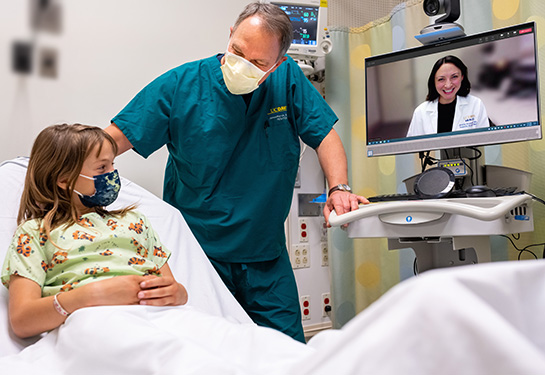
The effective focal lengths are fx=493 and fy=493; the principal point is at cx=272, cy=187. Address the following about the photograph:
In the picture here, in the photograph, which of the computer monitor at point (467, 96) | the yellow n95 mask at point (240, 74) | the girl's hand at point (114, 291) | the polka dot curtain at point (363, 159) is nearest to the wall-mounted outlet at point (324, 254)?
the polka dot curtain at point (363, 159)

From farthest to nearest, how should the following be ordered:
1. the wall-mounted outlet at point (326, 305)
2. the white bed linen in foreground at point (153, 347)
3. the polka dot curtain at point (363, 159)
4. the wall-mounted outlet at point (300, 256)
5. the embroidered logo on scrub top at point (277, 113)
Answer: the wall-mounted outlet at point (326, 305), the wall-mounted outlet at point (300, 256), the polka dot curtain at point (363, 159), the embroidered logo on scrub top at point (277, 113), the white bed linen in foreground at point (153, 347)

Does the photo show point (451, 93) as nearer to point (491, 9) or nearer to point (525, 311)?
point (491, 9)

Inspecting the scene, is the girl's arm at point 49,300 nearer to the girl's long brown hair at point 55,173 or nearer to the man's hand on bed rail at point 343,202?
the girl's long brown hair at point 55,173

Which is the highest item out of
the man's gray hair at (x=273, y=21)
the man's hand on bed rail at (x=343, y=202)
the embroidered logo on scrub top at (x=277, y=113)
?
the man's gray hair at (x=273, y=21)

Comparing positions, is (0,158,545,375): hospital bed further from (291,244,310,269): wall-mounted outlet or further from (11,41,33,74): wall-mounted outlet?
(291,244,310,269): wall-mounted outlet

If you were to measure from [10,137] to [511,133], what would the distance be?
72.8 inches

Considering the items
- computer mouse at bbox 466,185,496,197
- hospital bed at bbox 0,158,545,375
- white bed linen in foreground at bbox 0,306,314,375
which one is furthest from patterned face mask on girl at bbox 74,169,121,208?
computer mouse at bbox 466,185,496,197

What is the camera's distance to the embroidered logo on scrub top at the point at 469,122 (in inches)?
71.0

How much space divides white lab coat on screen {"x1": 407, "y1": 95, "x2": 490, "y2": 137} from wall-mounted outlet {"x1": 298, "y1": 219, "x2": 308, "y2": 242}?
0.98 m

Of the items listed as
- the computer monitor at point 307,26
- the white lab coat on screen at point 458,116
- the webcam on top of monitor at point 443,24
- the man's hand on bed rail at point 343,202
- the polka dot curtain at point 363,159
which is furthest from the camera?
the computer monitor at point 307,26

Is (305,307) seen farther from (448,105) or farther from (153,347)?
(153,347)

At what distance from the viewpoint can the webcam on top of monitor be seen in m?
1.91

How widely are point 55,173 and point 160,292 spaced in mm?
402

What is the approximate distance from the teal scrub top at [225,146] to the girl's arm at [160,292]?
1.60 feet
